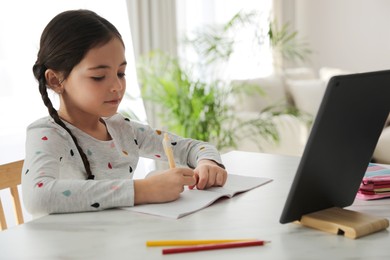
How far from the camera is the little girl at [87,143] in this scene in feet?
4.30

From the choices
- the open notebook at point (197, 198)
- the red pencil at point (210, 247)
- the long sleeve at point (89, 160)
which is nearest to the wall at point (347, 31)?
the long sleeve at point (89, 160)

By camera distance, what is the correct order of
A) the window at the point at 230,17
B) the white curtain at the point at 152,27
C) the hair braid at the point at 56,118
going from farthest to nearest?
the window at the point at 230,17 < the white curtain at the point at 152,27 < the hair braid at the point at 56,118

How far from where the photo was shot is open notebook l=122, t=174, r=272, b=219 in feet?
4.17

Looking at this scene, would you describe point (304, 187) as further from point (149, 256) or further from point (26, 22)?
point (26, 22)

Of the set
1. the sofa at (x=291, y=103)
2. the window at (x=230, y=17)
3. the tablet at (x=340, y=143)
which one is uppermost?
the tablet at (x=340, y=143)

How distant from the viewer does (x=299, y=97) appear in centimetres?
533

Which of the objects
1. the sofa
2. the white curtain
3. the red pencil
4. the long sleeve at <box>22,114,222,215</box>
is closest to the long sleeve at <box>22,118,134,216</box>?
the long sleeve at <box>22,114,222,215</box>

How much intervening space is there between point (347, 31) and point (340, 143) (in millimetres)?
6096

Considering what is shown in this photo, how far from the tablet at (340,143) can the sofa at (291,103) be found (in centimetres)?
310

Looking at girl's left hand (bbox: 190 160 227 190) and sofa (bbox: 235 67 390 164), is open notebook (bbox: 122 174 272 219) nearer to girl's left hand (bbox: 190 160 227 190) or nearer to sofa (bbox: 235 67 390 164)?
girl's left hand (bbox: 190 160 227 190)

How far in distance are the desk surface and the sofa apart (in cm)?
308

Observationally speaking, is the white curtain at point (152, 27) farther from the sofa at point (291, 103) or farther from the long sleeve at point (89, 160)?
the long sleeve at point (89, 160)

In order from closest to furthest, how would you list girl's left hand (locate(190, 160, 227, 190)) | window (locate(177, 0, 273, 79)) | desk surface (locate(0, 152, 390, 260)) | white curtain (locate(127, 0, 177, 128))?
desk surface (locate(0, 152, 390, 260))
girl's left hand (locate(190, 160, 227, 190))
white curtain (locate(127, 0, 177, 128))
window (locate(177, 0, 273, 79))

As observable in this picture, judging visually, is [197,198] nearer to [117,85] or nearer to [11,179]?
[117,85]
